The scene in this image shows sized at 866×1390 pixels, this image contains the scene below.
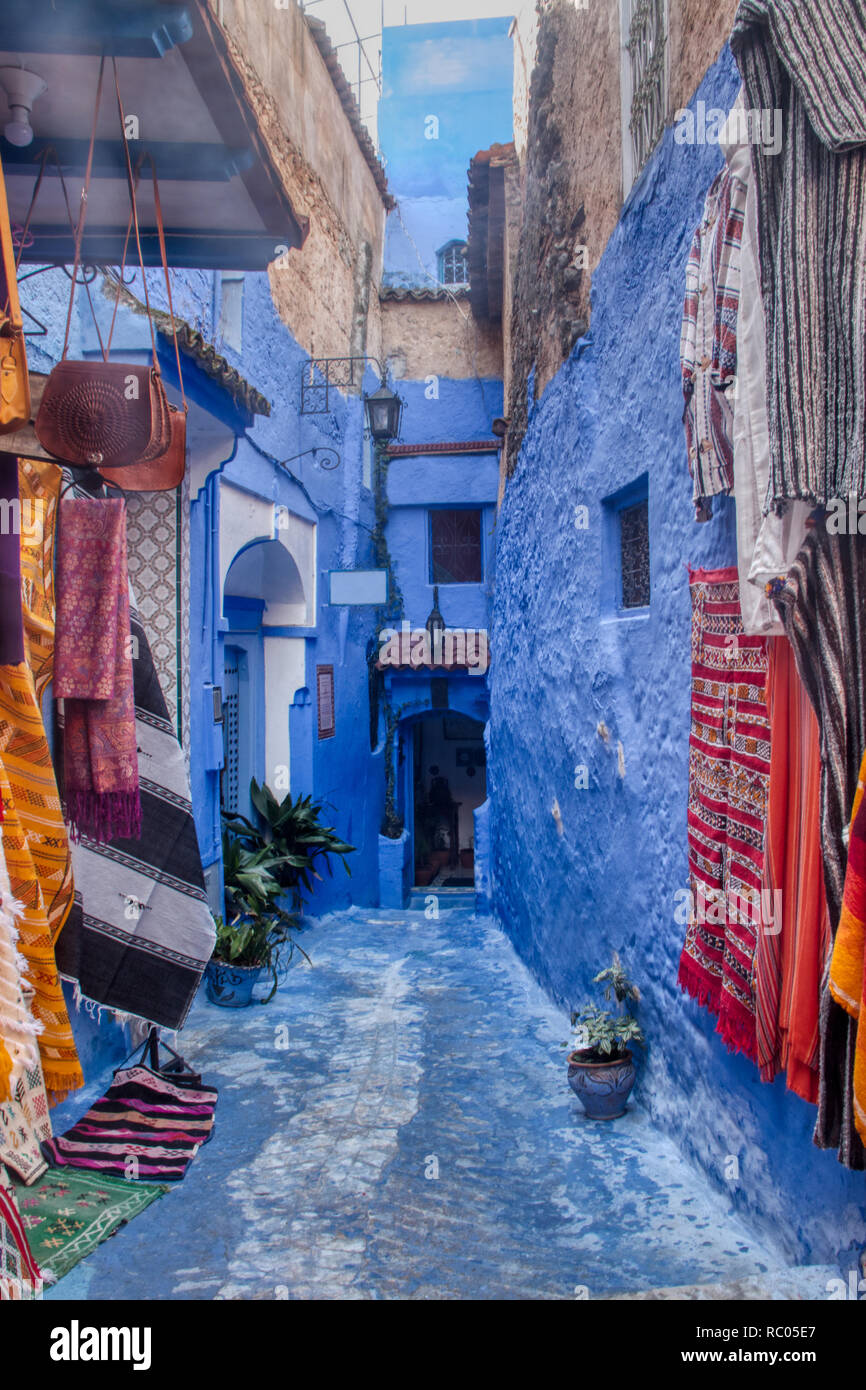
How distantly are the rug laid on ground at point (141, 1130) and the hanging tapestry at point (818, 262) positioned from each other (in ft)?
11.6

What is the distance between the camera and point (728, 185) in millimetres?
3078

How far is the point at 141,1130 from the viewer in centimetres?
409

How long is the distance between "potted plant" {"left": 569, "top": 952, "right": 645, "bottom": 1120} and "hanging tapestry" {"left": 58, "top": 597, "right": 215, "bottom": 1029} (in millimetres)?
1880

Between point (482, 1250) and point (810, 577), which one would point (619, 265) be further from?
point (482, 1250)

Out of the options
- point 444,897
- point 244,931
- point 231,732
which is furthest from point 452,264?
point 244,931

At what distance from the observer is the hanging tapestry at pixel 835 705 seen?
232cm

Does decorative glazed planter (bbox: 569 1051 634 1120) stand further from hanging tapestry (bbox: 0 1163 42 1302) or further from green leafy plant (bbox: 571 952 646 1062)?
hanging tapestry (bbox: 0 1163 42 1302)

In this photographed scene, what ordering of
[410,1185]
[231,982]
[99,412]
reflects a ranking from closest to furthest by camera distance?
[99,412], [410,1185], [231,982]

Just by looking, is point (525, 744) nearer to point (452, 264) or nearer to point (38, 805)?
point (38, 805)

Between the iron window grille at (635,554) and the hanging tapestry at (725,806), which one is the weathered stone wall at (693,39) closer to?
the iron window grille at (635,554)

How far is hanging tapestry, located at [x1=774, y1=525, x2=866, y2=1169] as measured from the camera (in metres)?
2.32

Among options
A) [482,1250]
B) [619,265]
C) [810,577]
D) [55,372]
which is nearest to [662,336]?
[619,265]

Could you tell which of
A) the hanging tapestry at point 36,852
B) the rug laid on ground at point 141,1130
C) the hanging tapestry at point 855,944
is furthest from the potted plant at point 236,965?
the hanging tapestry at point 855,944

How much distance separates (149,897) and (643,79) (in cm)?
467
